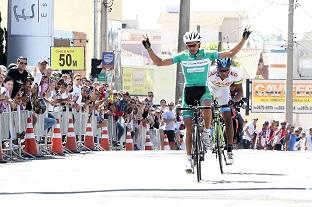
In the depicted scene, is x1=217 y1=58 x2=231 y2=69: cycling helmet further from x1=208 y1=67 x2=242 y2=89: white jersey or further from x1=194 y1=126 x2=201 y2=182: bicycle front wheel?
x1=194 y1=126 x2=201 y2=182: bicycle front wheel

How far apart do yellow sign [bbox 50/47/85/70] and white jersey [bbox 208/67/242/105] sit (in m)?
22.5

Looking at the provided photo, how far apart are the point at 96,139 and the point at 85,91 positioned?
6.53 ft

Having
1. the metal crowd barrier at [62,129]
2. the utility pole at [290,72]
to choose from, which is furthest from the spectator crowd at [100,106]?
the utility pole at [290,72]

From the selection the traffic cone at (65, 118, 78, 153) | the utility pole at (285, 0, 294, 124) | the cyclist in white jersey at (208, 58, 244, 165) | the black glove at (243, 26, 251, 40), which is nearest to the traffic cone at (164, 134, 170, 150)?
the traffic cone at (65, 118, 78, 153)

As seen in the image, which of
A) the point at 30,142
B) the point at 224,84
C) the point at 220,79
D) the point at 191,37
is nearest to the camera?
the point at 191,37

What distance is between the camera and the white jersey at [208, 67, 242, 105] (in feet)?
58.7

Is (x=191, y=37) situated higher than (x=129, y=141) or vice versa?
(x=191, y=37)

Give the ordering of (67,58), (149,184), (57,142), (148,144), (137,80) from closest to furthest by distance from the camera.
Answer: (149,184) < (57,142) < (148,144) < (67,58) < (137,80)

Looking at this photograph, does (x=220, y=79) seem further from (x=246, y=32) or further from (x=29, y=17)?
(x=29, y=17)

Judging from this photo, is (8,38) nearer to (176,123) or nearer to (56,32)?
(176,123)

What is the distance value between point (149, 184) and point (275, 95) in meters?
61.6

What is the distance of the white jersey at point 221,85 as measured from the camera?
1789 centimetres

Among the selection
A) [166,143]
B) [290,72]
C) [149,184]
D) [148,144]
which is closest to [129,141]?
[148,144]

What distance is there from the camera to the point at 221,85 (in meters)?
17.9
